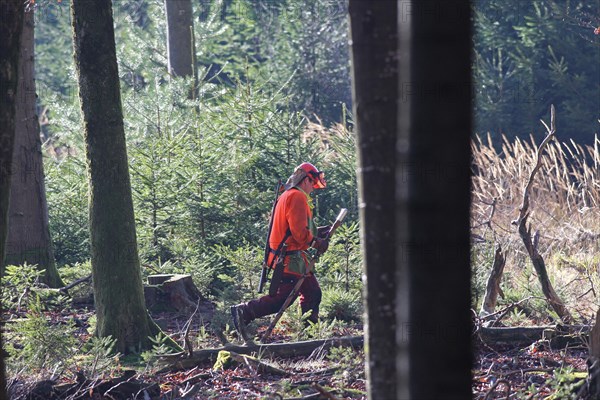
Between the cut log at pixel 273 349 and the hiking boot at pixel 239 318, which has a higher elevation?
the hiking boot at pixel 239 318

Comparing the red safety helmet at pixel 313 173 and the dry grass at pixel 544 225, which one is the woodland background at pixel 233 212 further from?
the red safety helmet at pixel 313 173

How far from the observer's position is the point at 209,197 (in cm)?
1210

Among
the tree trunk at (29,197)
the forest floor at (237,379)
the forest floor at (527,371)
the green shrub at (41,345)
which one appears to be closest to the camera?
the forest floor at (527,371)

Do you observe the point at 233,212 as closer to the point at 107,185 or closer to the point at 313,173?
the point at 313,173

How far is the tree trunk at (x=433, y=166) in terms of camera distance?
4.21m

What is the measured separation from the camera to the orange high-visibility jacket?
9109mm

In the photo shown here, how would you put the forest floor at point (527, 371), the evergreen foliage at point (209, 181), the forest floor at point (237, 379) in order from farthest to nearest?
the evergreen foliage at point (209, 181)
the forest floor at point (237, 379)
the forest floor at point (527, 371)

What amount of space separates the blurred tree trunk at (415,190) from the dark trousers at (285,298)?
14.2ft

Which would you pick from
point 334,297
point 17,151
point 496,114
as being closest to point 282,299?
point 334,297

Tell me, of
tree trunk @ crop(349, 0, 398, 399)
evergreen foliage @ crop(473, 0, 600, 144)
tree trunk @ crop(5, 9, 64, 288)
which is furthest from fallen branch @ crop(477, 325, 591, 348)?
evergreen foliage @ crop(473, 0, 600, 144)

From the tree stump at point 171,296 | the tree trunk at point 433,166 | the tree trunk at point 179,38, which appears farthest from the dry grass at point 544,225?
the tree trunk at point 179,38

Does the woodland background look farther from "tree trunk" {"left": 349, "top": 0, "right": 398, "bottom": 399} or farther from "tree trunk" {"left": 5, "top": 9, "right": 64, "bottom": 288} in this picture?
"tree trunk" {"left": 349, "top": 0, "right": 398, "bottom": 399}

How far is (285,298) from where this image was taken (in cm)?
923

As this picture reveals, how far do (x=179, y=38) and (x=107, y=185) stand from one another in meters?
8.99
